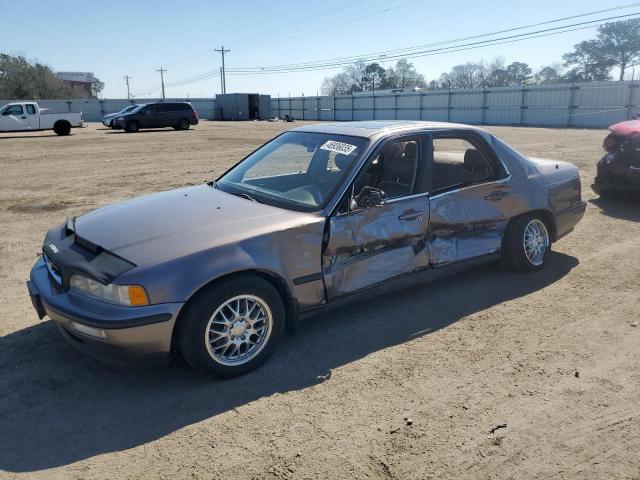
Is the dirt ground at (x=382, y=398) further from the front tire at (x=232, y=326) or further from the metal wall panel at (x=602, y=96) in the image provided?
the metal wall panel at (x=602, y=96)

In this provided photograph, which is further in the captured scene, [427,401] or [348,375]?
[348,375]

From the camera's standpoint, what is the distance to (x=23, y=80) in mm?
61438

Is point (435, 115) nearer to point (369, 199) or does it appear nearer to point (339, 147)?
point (339, 147)

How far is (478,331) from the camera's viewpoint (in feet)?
13.2

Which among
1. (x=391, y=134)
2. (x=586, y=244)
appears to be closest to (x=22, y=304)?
(x=391, y=134)

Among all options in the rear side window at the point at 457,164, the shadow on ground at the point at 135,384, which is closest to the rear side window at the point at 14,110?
the shadow on ground at the point at 135,384

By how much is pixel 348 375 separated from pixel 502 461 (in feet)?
3.64

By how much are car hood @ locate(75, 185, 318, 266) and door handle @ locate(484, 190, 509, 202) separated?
1.93 m

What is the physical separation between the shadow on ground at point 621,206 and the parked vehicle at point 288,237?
8.85 ft

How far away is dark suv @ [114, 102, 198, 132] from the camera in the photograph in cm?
3044

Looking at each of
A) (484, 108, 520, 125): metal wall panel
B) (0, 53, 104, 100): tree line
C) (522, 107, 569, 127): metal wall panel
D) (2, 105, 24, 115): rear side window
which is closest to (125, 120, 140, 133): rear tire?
(2, 105, 24, 115): rear side window

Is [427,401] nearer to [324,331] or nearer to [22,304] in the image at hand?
[324,331]

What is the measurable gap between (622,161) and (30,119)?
A: 1108 inches

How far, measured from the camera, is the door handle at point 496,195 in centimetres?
470
